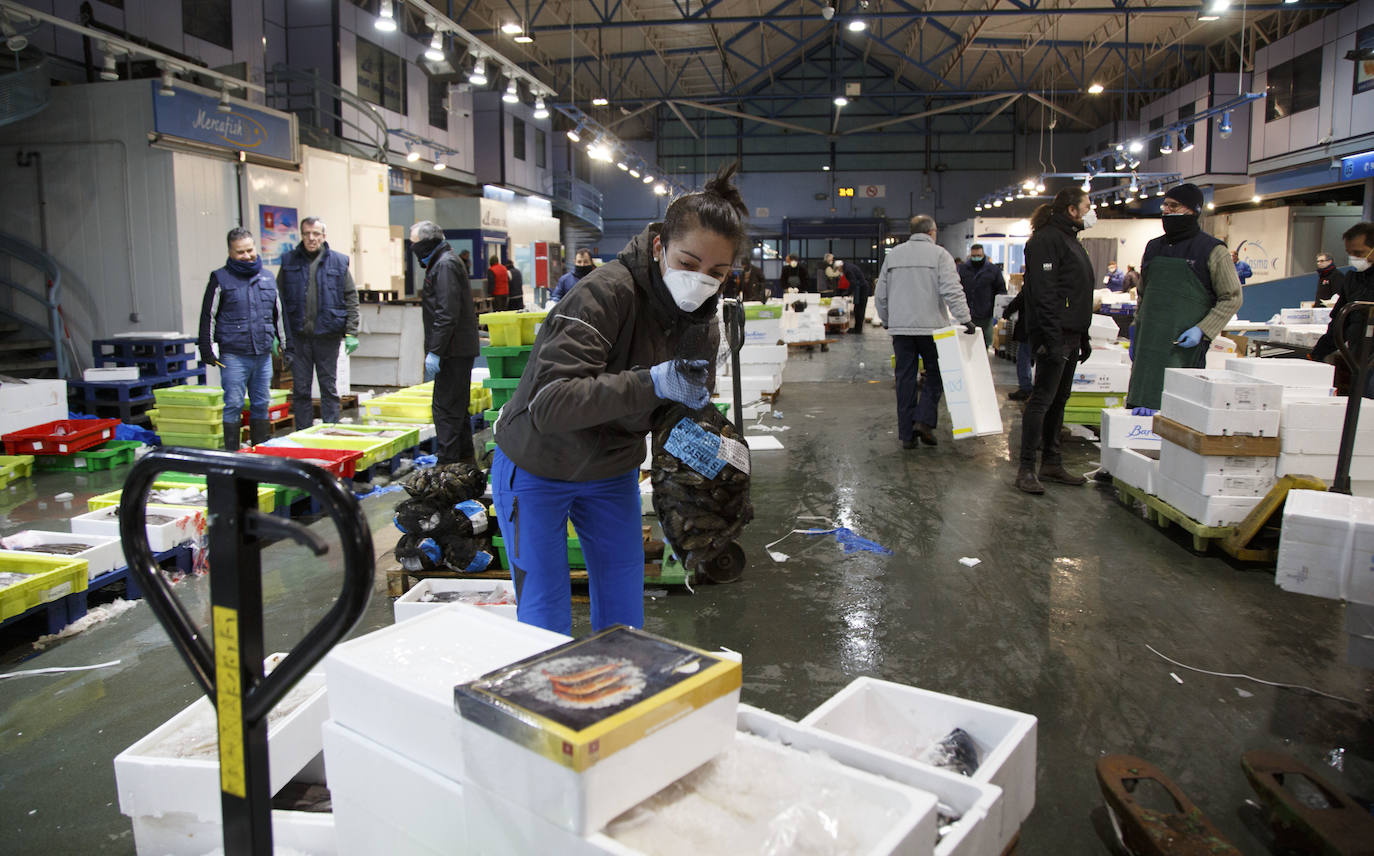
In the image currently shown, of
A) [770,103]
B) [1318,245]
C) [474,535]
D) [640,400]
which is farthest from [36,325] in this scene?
[770,103]

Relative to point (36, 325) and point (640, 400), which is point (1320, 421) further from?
point (36, 325)

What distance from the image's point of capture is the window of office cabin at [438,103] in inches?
814

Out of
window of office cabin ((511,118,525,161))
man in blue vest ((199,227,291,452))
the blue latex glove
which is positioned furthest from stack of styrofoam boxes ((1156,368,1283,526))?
window of office cabin ((511,118,525,161))

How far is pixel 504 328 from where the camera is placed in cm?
595

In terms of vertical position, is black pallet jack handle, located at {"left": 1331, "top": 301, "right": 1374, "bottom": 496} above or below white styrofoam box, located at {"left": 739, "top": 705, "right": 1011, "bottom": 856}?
above

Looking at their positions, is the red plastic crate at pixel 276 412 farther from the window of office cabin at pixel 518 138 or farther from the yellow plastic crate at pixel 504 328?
the window of office cabin at pixel 518 138

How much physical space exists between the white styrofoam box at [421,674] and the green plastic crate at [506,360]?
415 cm

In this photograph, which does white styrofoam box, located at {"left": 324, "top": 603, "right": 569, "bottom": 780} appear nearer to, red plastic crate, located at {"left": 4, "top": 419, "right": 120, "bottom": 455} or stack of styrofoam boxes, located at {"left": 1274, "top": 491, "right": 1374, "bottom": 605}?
stack of styrofoam boxes, located at {"left": 1274, "top": 491, "right": 1374, "bottom": 605}

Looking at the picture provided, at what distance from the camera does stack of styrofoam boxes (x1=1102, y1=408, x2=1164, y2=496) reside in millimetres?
5625

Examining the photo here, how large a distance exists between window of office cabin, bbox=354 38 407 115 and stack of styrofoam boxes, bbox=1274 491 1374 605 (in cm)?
1760

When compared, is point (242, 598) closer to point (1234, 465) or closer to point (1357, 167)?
point (1234, 465)

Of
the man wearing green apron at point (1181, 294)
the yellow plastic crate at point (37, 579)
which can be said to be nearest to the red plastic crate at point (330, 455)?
the yellow plastic crate at point (37, 579)

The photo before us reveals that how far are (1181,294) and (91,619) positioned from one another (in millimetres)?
6184

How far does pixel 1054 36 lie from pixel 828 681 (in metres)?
20.7
